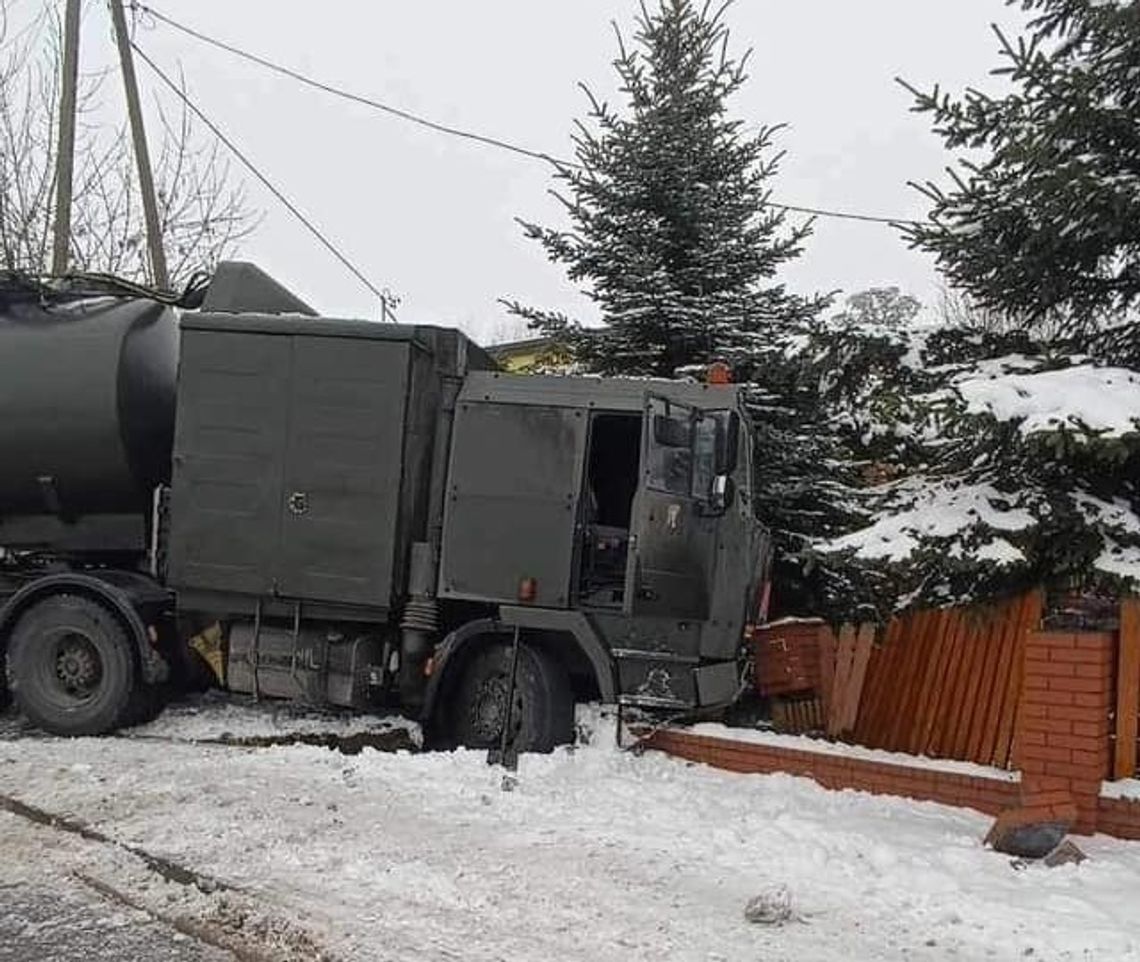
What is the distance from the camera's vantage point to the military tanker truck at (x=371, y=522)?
734cm

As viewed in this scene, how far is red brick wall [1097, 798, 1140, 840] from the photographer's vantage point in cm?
555

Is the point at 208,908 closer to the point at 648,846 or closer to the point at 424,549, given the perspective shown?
the point at 648,846

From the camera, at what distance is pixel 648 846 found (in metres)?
5.47

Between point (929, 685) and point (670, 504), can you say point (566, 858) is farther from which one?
point (929, 685)

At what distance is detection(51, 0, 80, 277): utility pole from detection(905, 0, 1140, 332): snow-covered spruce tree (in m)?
11.0

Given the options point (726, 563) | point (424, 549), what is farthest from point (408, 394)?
point (726, 563)

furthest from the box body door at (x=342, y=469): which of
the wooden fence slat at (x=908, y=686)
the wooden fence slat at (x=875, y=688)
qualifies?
the wooden fence slat at (x=908, y=686)

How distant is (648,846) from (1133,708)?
9.12ft

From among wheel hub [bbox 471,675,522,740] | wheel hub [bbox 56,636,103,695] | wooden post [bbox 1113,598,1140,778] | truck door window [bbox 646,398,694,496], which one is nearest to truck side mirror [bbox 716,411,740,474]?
truck door window [bbox 646,398,694,496]

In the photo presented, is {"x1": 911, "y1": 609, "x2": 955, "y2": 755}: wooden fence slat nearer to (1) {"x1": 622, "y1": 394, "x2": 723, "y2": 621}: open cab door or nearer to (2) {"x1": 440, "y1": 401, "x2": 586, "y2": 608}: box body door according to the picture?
(1) {"x1": 622, "y1": 394, "x2": 723, "y2": 621}: open cab door

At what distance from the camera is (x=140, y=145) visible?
15.1 meters

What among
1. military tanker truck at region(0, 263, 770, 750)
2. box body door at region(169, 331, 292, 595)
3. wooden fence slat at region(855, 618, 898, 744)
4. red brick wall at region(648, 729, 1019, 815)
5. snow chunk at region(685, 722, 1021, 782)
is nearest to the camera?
red brick wall at region(648, 729, 1019, 815)

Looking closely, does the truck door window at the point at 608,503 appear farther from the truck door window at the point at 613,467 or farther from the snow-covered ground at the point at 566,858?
the snow-covered ground at the point at 566,858

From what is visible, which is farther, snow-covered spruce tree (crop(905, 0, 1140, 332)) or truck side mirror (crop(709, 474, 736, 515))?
truck side mirror (crop(709, 474, 736, 515))
